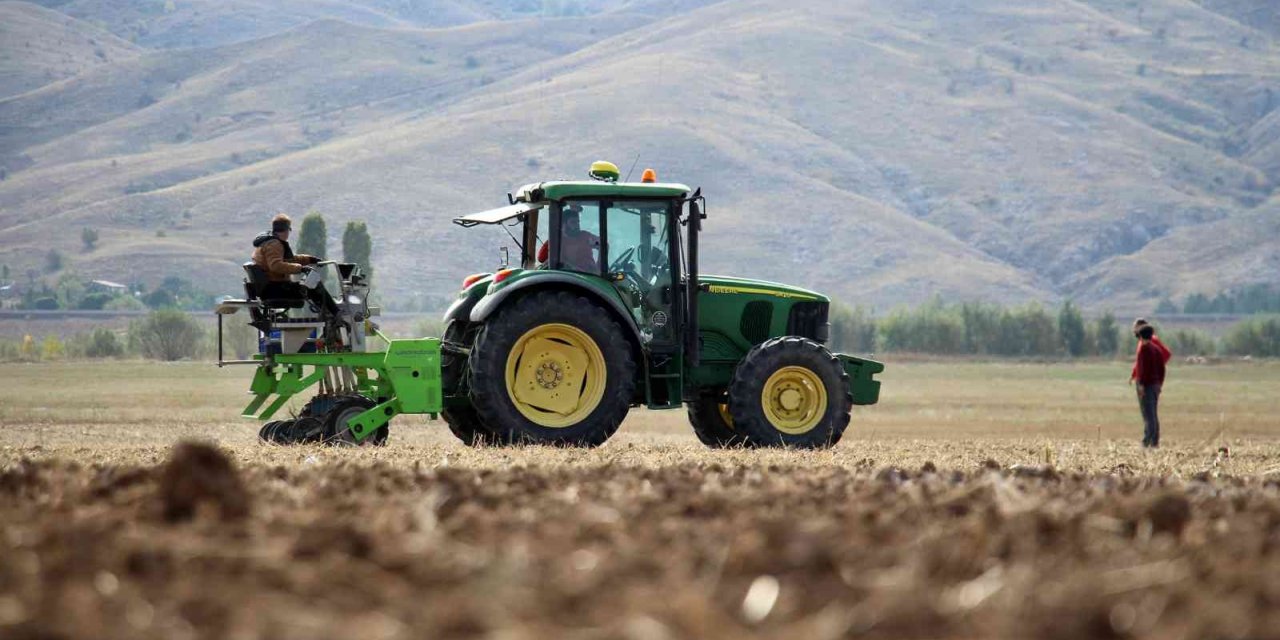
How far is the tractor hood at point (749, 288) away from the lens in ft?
51.9

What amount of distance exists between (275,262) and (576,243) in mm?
2610

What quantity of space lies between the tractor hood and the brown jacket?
3638 millimetres

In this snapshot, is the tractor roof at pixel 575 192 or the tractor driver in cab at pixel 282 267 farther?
the tractor roof at pixel 575 192

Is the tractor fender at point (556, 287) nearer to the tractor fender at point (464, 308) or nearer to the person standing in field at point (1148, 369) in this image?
the tractor fender at point (464, 308)

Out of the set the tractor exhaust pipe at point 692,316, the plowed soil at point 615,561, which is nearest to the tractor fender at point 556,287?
the tractor exhaust pipe at point 692,316

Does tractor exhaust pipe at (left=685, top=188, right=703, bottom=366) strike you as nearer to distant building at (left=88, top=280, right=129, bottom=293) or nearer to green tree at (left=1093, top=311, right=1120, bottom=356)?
green tree at (left=1093, top=311, right=1120, bottom=356)

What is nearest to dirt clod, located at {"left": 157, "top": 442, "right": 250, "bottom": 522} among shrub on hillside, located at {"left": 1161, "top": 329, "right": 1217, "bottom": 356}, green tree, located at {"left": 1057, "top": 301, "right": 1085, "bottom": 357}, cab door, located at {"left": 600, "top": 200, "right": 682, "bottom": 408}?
cab door, located at {"left": 600, "top": 200, "right": 682, "bottom": 408}

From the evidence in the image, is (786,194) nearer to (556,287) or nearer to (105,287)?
(105,287)

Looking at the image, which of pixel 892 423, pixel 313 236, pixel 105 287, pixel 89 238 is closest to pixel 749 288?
pixel 892 423

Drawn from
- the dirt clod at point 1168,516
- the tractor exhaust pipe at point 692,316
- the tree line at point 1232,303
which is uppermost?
the tree line at point 1232,303

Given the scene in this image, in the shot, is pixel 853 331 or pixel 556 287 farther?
pixel 853 331

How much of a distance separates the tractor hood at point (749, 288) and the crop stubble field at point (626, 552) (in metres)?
5.09

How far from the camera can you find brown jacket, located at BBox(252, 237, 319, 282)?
1459cm

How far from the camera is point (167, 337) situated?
61.5 metres
